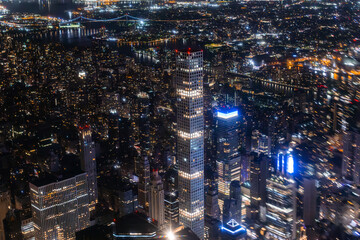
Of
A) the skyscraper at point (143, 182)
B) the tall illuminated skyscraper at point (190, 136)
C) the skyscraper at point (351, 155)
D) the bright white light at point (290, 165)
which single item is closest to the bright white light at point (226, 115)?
the skyscraper at point (143, 182)

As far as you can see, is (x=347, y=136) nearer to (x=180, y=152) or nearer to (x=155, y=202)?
(x=180, y=152)

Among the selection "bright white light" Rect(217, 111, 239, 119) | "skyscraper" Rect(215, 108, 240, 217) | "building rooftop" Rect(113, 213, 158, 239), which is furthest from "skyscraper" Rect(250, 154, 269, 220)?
"building rooftop" Rect(113, 213, 158, 239)

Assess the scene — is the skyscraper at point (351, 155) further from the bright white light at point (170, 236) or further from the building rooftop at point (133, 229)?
the building rooftop at point (133, 229)

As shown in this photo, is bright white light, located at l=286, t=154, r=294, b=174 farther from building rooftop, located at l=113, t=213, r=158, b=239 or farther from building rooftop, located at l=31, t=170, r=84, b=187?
building rooftop, located at l=31, t=170, r=84, b=187

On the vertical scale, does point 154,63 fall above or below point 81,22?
below

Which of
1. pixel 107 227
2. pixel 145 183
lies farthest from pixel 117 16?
pixel 107 227
